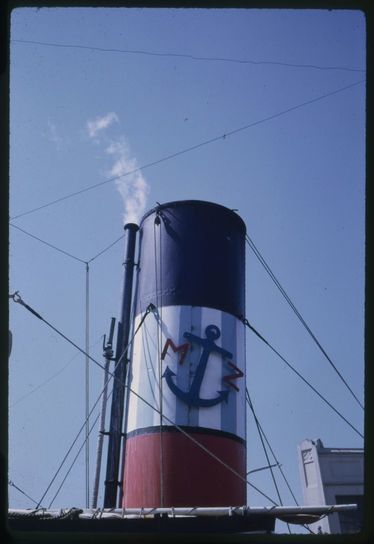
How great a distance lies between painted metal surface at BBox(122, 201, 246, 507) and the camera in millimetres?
6785

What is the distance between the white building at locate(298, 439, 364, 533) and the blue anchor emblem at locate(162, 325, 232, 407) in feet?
34.0

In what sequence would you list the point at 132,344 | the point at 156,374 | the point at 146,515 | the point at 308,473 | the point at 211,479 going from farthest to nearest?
the point at 308,473 → the point at 132,344 → the point at 156,374 → the point at 211,479 → the point at 146,515

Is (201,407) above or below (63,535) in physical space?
above

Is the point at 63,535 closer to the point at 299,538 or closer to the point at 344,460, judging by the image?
the point at 299,538

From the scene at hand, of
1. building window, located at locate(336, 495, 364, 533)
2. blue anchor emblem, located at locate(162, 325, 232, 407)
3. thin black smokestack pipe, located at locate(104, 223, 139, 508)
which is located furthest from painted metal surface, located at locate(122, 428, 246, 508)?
building window, located at locate(336, 495, 364, 533)

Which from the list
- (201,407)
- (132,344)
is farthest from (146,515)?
(132,344)

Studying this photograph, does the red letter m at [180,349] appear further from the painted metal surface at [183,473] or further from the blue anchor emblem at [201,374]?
the painted metal surface at [183,473]

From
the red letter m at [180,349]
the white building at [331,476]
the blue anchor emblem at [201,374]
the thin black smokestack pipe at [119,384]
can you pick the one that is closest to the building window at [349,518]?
the white building at [331,476]

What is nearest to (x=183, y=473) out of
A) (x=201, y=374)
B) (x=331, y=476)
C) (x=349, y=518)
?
(x=201, y=374)

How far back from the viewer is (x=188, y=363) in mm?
7312

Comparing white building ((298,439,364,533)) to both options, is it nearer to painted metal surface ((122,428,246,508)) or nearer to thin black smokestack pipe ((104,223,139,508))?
thin black smokestack pipe ((104,223,139,508))

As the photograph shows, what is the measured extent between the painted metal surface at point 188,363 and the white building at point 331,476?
9.99m

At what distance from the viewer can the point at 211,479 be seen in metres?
6.73
